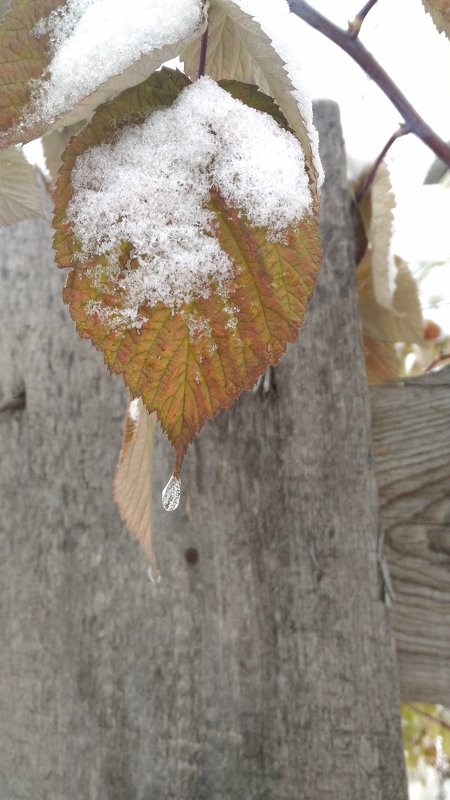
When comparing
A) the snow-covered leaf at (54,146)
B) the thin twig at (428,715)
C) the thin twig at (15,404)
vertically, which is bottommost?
the thin twig at (428,715)

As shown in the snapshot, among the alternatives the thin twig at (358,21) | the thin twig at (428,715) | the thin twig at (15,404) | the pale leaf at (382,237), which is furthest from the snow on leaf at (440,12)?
the thin twig at (428,715)

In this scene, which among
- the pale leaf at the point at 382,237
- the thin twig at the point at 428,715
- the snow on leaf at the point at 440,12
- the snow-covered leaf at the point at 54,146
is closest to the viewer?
the snow on leaf at the point at 440,12

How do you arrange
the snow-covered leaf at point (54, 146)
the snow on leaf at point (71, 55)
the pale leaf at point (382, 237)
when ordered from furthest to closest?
the pale leaf at point (382, 237) → the snow-covered leaf at point (54, 146) → the snow on leaf at point (71, 55)

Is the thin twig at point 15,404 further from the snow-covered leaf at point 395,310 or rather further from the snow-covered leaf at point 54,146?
the snow-covered leaf at point 395,310

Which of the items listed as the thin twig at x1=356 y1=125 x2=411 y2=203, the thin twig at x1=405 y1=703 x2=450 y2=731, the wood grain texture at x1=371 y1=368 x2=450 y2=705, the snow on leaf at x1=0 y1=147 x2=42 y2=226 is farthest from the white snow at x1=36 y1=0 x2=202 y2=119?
the thin twig at x1=405 y1=703 x2=450 y2=731

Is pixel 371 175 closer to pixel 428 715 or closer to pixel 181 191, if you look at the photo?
A: pixel 181 191

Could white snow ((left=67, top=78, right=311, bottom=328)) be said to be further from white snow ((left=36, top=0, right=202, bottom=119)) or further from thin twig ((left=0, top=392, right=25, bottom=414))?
thin twig ((left=0, top=392, right=25, bottom=414))

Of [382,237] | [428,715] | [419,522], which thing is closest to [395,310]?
[382,237]
